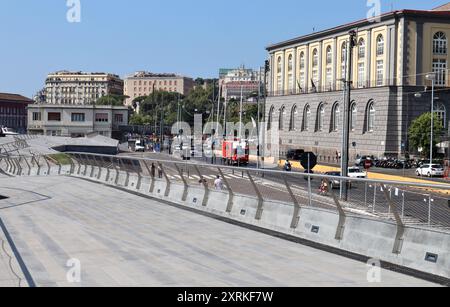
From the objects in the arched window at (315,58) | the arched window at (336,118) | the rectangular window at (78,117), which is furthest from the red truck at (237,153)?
the rectangular window at (78,117)

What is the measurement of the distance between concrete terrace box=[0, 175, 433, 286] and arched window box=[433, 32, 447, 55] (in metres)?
76.8

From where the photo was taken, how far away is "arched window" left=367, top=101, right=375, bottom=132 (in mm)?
92562

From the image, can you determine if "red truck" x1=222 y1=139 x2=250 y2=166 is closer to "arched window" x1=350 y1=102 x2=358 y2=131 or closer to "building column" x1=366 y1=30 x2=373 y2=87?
"arched window" x1=350 y1=102 x2=358 y2=131

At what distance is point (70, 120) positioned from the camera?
14912 cm

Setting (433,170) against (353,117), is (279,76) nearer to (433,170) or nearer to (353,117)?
(353,117)

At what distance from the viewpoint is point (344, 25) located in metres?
101

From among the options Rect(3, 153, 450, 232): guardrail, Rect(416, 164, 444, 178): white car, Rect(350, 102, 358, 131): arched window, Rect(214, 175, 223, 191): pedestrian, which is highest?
Rect(350, 102, 358, 131): arched window

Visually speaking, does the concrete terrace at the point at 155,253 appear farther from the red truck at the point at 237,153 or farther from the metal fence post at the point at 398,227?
the red truck at the point at 237,153

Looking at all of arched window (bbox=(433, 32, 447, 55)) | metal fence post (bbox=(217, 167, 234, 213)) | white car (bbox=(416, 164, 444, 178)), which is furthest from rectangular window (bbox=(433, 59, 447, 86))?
metal fence post (bbox=(217, 167, 234, 213))

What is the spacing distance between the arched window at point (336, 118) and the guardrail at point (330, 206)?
74282 millimetres

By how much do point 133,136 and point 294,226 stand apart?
17997 cm

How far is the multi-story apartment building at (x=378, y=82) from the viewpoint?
293 feet

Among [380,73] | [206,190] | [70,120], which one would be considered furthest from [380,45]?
[70,120]

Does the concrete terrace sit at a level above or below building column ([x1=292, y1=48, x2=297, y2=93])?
below
